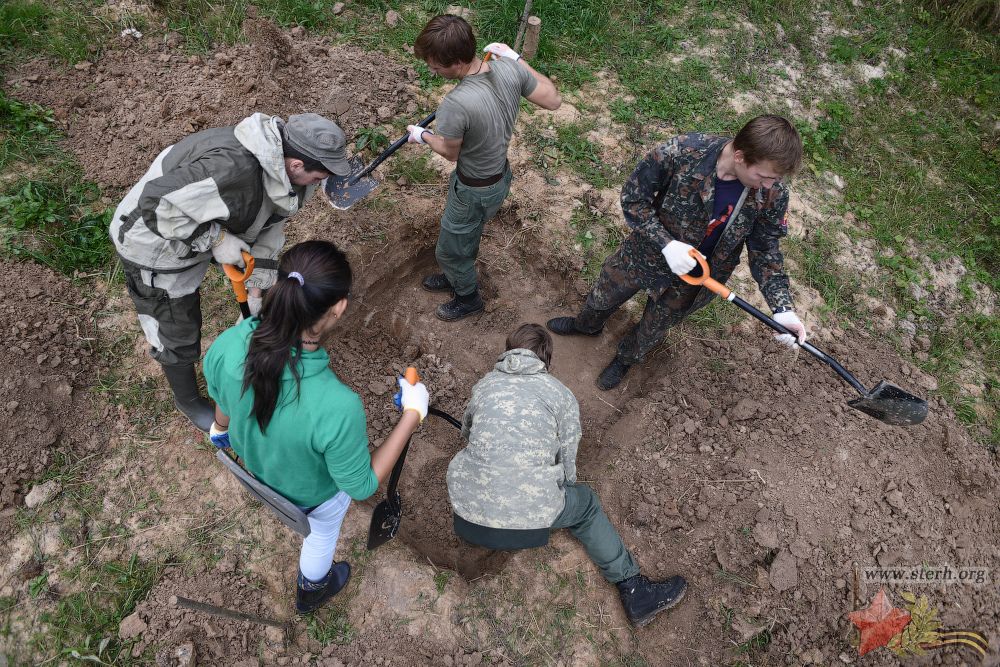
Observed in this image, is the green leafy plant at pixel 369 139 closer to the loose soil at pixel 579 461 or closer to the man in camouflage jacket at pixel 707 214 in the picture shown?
the loose soil at pixel 579 461

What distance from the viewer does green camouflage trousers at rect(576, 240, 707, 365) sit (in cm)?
305

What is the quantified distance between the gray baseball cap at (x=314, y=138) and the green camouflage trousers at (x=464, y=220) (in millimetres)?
944

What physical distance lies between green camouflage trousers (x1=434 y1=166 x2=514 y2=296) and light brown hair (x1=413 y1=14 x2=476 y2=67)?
663mm

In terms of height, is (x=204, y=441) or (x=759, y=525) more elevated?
(x=759, y=525)

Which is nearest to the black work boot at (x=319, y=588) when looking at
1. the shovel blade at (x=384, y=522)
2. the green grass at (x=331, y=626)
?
the green grass at (x=331, y=626)

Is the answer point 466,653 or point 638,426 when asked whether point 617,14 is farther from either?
point 466,653

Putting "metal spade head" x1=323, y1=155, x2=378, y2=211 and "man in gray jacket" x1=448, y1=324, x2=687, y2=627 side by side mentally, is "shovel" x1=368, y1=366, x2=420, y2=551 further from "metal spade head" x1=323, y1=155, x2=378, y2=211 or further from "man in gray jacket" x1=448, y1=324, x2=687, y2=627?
"metal spade head" x1=323, y1=155, x2=378, y2=211

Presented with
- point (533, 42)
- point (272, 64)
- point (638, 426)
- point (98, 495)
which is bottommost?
point (98, 495)

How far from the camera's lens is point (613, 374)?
379 centimetres

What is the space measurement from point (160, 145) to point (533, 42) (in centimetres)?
321

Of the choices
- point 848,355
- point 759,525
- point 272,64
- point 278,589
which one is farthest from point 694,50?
point 278,589

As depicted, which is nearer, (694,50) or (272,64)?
(272,64)

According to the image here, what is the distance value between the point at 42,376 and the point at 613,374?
3.63 meters

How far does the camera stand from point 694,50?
17.3 feet
